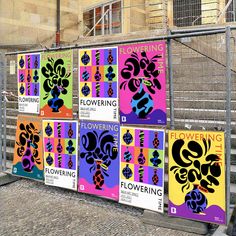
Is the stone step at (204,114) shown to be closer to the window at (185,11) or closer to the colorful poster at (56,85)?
the colorful poster at (56,85)

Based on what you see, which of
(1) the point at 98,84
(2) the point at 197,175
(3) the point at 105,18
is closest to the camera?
(2) the point at 197,175

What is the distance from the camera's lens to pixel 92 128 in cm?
529

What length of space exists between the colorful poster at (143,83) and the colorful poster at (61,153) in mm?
895

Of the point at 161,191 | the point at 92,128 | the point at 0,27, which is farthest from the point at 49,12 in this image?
the point at 161,191

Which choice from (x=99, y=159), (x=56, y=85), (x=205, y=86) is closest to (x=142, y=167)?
(x=99, y=159)

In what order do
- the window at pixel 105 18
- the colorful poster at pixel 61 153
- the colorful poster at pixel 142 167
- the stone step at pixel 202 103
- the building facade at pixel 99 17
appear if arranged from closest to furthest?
the colorful poster at pixel 142 167 → the stone step at pixel 202 103 → the colorful poster at pixel 61 153 → the building facade at pixel 99 17 → the window at pixel 105 18

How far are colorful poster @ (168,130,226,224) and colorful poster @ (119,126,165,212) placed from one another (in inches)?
6.2

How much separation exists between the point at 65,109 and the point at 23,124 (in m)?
0.90

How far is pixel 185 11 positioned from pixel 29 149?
45.6 ft

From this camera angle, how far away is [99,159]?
5230 millimetres

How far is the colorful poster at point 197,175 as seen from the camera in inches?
167

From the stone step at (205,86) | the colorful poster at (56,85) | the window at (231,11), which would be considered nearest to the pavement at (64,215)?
the colorful poster at (56,85)

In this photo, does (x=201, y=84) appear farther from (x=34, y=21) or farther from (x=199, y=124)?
(x=34, y=21)

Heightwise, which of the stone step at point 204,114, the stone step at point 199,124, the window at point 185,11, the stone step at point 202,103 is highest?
the window at point 185,11
